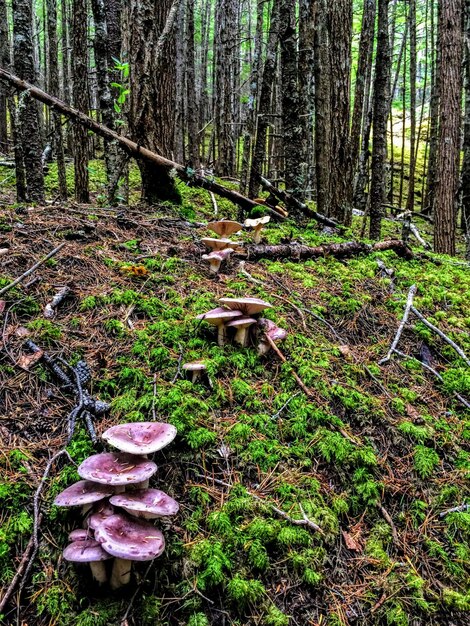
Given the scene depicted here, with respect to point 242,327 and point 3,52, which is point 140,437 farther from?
point 3,52

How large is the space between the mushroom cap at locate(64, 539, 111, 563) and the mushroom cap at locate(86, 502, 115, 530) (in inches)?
2.5

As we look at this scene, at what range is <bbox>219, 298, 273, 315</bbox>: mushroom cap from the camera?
8.74 feet

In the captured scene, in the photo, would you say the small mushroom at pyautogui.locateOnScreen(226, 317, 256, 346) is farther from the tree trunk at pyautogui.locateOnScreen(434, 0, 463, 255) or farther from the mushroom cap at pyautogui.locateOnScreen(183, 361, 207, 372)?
the tree trunk at pyautogui.locateOnScreen(434, 0, 463, 255)

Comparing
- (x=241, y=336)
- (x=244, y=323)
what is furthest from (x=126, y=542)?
(x=241, y=336)

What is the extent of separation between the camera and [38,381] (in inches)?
94.1

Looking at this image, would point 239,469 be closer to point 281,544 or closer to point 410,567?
point 281,544

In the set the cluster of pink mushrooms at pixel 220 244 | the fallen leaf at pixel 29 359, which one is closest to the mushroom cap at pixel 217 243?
the cluster of pink mushrooms at pixel 220 244

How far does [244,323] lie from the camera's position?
8.93 ft

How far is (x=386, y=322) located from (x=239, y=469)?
2.11 m

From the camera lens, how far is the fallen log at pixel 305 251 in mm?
4145

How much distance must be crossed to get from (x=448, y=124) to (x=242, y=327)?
6.33 meters

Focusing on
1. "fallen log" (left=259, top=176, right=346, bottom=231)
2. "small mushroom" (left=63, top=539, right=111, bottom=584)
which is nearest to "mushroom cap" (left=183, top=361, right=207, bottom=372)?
"small mushroom" (left=63, top=539, right=111, bottom=584)

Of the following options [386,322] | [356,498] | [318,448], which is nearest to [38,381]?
[318,448]

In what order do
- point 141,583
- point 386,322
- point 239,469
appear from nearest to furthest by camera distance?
point 141,583 → point 239,469 → point 386,322
